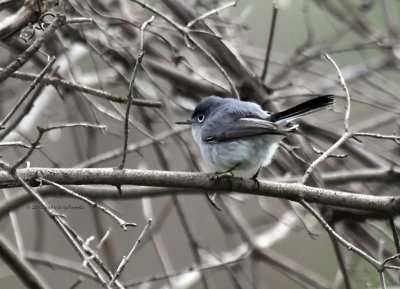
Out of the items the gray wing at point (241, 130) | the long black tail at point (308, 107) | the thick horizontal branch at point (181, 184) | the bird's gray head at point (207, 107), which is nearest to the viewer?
the thick horizontal branch at point (181, 184)

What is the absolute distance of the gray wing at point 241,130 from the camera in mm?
3338

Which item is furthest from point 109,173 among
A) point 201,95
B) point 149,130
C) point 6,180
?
point 201,95

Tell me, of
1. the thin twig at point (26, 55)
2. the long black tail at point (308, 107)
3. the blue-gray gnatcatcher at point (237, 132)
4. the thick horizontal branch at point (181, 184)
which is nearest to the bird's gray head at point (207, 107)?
the blue-gray gnatcatcher at point (237, 132)

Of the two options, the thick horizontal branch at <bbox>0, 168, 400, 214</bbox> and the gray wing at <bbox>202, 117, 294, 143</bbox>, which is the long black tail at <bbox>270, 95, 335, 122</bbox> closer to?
the gray wing at <bbox>202, 117, 294, 143</bbox>

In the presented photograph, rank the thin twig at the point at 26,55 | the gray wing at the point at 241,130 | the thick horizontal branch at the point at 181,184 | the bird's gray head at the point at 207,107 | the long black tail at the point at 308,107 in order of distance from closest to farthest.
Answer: the thin twig at the point at 26,55
the thick horizontal branch at the point at 181,184
the long black tail at the point at 308,107
the gray wing at the point at 241,130
the bird's gray head at the point at 207,107

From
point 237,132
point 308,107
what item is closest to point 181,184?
point 308,107

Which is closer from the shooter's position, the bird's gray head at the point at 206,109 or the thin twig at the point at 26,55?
the thin twig at the point at 26,55

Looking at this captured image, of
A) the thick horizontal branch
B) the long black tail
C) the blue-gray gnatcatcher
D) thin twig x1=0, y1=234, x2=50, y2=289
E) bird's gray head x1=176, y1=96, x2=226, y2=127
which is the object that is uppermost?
bird's gray head x1=176, y1=96, x2=226, y2=127

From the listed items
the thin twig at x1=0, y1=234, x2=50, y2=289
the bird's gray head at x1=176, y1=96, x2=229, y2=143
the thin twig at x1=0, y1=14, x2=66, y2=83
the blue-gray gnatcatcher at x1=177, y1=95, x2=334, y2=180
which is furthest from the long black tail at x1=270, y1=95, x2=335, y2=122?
the thin twig at x1=0, y1=234, x2=50, y2=289

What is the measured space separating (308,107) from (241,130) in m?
0.59

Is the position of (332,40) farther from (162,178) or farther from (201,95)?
(162,178)

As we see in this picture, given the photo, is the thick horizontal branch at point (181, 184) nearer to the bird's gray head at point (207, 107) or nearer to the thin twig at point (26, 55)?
Result: the thin twig at point (26, 55)

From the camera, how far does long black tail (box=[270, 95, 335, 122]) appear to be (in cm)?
302

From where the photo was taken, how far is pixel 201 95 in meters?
4.46
